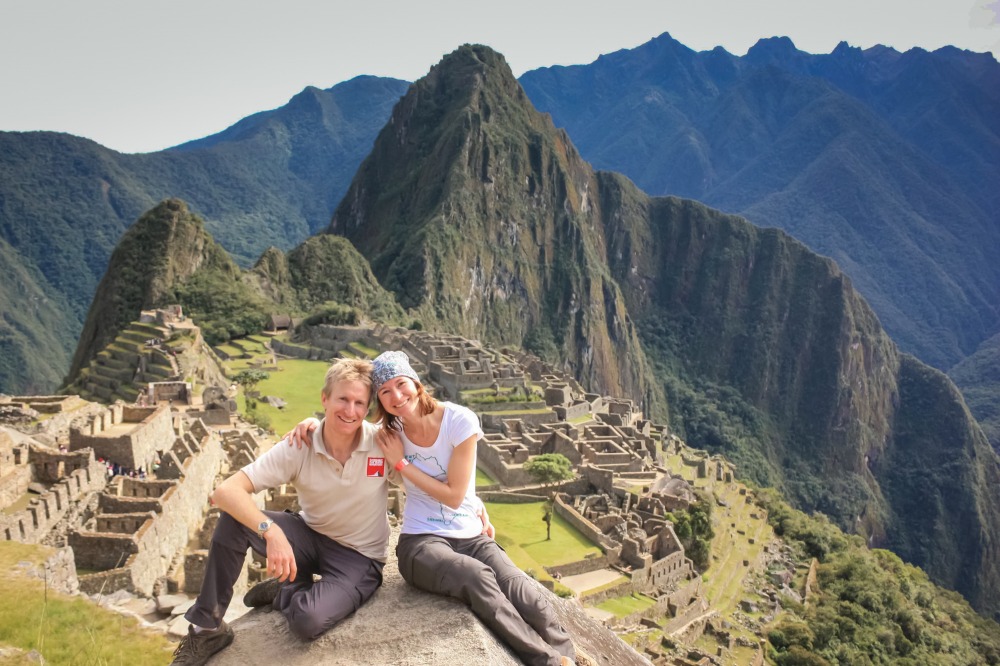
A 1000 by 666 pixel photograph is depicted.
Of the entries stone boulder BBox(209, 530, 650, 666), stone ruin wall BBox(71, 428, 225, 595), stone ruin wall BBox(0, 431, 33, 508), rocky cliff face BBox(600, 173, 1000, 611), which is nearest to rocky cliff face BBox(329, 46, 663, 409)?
rocky cliff face BBox(600, 173, 1000, 611)

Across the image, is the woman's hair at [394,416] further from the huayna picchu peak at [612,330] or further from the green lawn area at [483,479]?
the huayna picchu peak at [612,330]

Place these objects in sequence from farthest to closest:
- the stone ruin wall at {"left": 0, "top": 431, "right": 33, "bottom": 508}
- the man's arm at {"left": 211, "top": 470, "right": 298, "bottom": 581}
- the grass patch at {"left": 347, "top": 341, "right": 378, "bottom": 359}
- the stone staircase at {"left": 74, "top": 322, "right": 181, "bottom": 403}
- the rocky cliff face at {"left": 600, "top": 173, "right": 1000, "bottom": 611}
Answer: the rocky cliff face at {"left": 600, "top": 173, "right": 1000, "bottom": 611} → the grass patch at {"left": 347, "top": 341, "right": 378, "bottom": 359} → the stone staircase at {"left": 74, "top": 322, "right": 181, "bottom": 403} → the stone ruin wall at {"left": 0, "top": 431, "right": 33, "bottom": 508} → the man's arm at {"left": 211, "top": 470, "right": 298, "bottom": 581}

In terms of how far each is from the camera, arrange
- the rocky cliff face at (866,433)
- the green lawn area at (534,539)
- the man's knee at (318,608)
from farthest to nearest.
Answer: the rocky cliff face at (866,433), the green lawn area at (534,539), the man's knee at (318,608)

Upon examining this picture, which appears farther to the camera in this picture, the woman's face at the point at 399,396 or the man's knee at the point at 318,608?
the woman's face at the point at 399,396

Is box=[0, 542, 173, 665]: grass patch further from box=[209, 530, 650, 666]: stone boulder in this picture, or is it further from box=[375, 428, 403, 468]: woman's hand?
box=[375, 428, 403, 468]: woman's hand

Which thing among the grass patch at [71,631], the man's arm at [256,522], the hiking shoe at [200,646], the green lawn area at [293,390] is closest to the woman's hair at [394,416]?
the man's arm at [256,522]

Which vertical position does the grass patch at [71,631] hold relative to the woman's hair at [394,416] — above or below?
below

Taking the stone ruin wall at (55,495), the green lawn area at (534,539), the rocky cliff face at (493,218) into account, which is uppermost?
the rocky cliff face at (493,218)

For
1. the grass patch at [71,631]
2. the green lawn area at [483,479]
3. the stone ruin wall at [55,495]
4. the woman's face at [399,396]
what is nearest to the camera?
the woman's face at [399,396]
